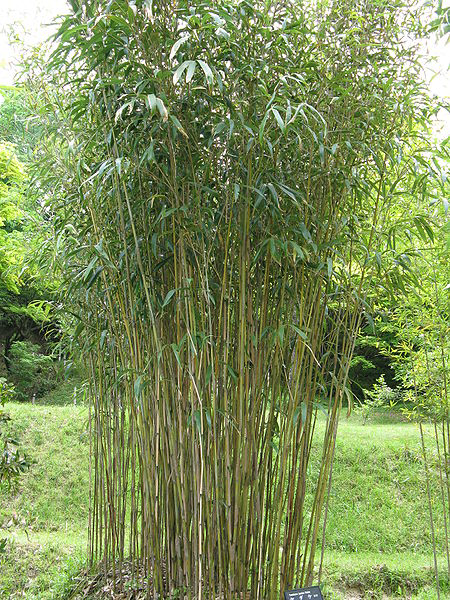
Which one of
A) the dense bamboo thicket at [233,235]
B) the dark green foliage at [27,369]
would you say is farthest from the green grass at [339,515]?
the dark green foliage at [27,369]

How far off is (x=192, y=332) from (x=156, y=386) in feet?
1.05

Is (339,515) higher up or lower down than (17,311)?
lower down

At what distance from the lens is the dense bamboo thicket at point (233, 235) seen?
8.00 feet

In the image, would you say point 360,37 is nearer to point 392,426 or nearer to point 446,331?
point 446,331

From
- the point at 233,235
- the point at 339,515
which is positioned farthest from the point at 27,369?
the point at 233,235

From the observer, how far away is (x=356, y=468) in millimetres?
6949

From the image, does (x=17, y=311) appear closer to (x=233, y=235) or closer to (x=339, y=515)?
(x=339, y=515)

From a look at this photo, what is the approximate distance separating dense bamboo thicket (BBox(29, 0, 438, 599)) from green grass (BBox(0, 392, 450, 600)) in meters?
1.46

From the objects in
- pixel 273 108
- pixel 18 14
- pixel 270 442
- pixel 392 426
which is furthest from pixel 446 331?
pixel 392 426

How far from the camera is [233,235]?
274 cm

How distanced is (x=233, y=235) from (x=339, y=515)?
4.41 meters

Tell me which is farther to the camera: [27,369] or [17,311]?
[27,369]

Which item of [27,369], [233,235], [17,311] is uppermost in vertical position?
[17,311]

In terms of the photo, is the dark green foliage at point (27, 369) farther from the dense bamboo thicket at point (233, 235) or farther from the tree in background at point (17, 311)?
the dense bamboo thicket at point (233, 235)
